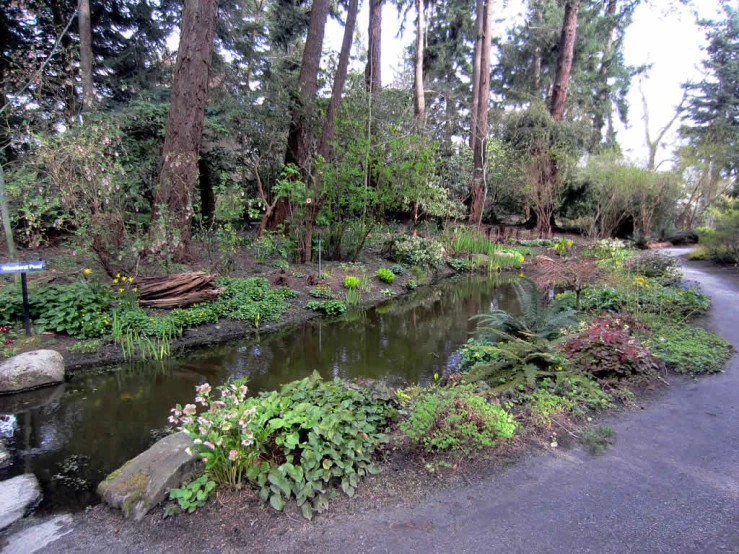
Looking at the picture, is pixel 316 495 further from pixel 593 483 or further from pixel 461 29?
pixel 461 29

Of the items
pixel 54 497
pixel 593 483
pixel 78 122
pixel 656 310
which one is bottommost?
pixel 54 497

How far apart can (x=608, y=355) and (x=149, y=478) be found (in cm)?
393

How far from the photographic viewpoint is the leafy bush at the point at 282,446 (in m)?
2.42

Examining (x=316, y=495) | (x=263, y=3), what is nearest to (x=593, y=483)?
(x=316, y=495)

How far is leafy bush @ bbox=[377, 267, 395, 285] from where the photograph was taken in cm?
1046

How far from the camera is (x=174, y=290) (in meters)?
6.70

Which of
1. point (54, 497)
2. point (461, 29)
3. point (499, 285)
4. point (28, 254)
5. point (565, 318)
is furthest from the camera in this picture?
point (461, 29)

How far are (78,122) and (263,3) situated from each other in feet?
56.0

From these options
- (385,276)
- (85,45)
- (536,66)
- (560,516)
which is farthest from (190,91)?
(536,66)

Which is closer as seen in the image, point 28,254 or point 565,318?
point 565,318

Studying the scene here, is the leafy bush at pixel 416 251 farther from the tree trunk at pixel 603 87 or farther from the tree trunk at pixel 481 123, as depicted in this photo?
the tree trunk at pixel 603 87

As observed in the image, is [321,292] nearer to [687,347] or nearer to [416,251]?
[416,251]

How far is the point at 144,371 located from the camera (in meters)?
5.40

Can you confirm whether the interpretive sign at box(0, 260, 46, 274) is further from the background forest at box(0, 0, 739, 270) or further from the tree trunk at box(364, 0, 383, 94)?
the tree trunk at box(364, 0, 383, 94)
